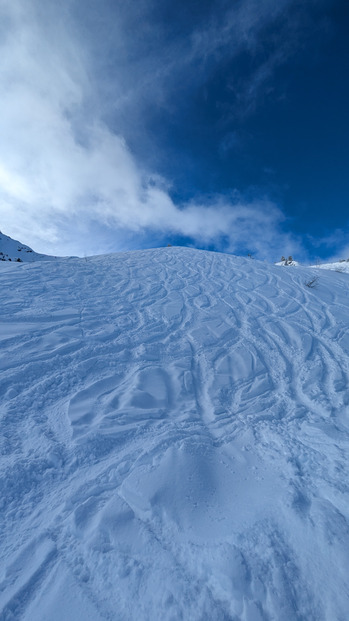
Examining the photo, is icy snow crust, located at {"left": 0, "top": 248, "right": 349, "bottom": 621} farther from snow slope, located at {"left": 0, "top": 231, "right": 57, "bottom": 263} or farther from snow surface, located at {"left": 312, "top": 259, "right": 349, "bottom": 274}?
snow slope, located at {"left": 0, "top": 231, "right": 57, "bottom": 263}

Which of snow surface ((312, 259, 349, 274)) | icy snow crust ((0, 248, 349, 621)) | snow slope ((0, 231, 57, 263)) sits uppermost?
snow surface ((312, 259, 349, 274))

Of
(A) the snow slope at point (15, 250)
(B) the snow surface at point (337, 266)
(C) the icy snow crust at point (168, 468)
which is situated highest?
(B) the snow surface at point (337, 266)

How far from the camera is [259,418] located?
296 cm

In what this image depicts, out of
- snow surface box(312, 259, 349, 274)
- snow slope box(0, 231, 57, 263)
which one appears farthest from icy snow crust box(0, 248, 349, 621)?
snow slope box(0, 231, 57, 263)

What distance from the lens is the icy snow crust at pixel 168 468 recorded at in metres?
1.50

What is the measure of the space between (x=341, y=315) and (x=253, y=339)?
2968mm

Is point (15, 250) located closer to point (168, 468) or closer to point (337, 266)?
point (168, 468)

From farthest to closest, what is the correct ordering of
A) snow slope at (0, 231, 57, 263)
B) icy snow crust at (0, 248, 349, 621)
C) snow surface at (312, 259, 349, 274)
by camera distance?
snow slope at (0, 231, 57, 263), snow surface at (312, 259, 349, 274), icy snow crust at (0, 248, 349, 621)

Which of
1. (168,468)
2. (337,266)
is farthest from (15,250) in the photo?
(337,266)

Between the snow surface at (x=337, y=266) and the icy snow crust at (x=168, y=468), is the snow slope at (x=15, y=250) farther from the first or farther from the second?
the snow surface at (x=337, y=266)

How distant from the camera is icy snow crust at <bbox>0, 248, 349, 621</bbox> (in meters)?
1.50

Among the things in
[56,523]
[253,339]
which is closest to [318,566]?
[56,523]

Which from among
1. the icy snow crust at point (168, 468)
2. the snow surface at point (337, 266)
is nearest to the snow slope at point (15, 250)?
the icy snow crust at point (168, 468)

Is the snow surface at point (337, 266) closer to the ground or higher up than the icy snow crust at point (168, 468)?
higher up
